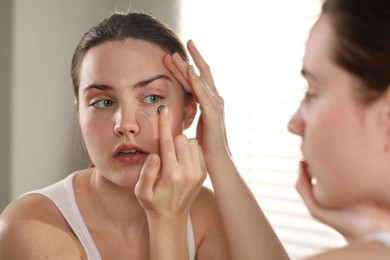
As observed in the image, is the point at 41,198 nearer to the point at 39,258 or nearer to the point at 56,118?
the point at 39,258

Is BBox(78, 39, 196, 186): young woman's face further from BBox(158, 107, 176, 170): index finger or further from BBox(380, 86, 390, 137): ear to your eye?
BBox(380, 86, 390, 137): ear

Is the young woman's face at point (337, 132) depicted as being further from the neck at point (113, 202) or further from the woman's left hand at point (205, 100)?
the neck at point (113, 202)

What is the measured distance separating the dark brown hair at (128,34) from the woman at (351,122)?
491mm

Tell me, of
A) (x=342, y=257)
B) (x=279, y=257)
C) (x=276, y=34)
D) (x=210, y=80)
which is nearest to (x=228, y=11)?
(x=276, y=34)

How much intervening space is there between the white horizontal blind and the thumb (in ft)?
2.58

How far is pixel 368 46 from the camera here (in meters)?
0.65

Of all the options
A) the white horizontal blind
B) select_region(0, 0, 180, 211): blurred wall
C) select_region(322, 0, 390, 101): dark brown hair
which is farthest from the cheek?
select_region(0, 0, 180, 211): blurred wall

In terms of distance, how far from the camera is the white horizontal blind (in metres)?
1.68

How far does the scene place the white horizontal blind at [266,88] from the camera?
5.50 ft

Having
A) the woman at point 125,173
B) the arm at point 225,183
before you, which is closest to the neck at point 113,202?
the woman at point 125,173

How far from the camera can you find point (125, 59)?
1.09 metres

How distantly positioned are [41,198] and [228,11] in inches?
40.6

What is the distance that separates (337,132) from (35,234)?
0.66m

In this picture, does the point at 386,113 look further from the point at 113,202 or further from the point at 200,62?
the point at 113,202
